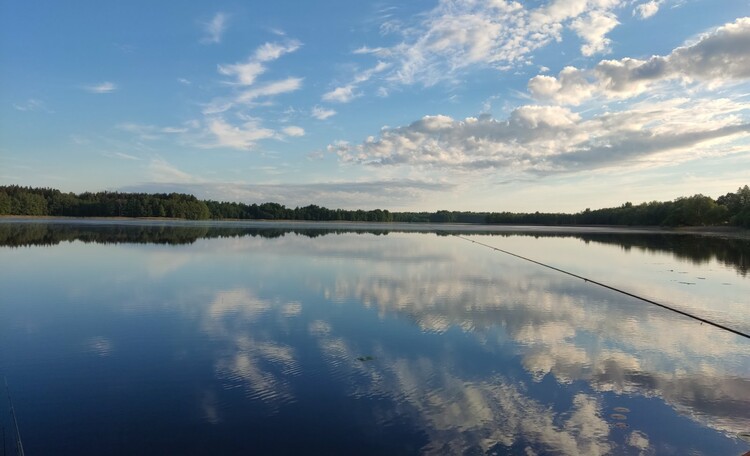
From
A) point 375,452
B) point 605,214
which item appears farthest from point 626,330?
point 605,214

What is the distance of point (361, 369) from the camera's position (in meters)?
7.97

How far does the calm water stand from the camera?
568cm

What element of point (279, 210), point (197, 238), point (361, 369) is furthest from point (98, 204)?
point (361, 369)

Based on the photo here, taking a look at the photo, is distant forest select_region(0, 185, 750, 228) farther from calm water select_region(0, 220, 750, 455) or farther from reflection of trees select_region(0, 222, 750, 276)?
calm water select_region(0, 220, 750, 455)

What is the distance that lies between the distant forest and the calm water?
80139 mm

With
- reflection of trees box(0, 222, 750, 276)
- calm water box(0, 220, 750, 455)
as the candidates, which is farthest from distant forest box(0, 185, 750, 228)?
calm water box(0, 220, 750, 455)

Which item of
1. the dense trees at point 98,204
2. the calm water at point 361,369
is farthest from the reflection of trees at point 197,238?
the dense trees at point 98,204

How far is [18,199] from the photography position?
99.1m

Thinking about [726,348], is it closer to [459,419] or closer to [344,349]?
[459,419]

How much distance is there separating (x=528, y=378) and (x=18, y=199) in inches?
4721

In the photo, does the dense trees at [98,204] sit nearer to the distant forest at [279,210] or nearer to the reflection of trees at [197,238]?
the distant forest at [279,210]

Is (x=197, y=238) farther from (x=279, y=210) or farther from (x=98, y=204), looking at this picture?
(x=279, y=210)

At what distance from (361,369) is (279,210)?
15267 centimetres

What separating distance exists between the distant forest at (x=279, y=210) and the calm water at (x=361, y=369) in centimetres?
8014
